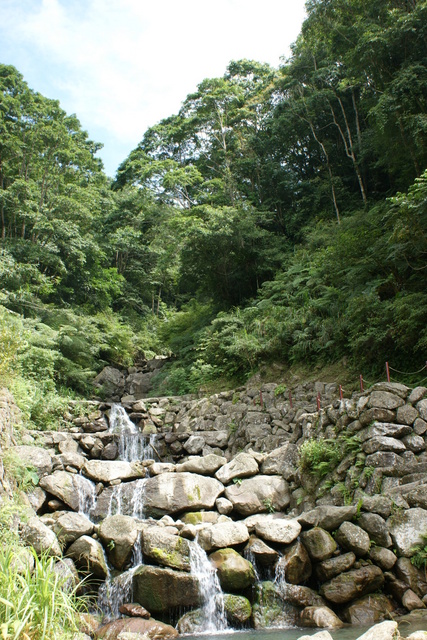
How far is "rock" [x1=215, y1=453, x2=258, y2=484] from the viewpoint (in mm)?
9461

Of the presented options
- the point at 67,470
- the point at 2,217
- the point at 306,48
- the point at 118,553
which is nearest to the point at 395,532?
the point at 118,553

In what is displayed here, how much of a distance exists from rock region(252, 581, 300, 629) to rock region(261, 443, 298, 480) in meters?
2.50

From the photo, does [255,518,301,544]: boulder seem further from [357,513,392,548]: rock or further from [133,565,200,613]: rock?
[133,565,200,613]: rock

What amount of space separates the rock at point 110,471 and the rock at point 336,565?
4.88m

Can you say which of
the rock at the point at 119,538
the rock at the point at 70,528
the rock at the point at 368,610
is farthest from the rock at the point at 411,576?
the rock at the point at 70,528

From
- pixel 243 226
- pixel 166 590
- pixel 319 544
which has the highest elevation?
pixel 243 226

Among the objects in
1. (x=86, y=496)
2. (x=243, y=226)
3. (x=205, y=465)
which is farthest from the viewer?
(x=243, y=226)

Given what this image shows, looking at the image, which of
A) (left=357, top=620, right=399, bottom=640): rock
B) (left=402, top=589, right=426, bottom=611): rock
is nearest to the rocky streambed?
(left=402, top=589, right=426, bottom=611): rock

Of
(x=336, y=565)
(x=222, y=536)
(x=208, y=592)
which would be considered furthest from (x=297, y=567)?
(x=208, y=592)

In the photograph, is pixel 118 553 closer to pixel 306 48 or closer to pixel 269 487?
pixel 269 487

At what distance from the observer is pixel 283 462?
31.0 feet

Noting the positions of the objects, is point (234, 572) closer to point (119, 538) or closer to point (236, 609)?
point (236, 609)

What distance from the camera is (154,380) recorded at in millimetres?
18875

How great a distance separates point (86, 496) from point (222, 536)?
136 inches
